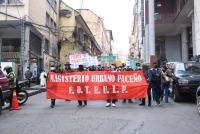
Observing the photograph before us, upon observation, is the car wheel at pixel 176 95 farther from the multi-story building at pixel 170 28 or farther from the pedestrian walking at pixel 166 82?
the multi-story building at pixel 170 28

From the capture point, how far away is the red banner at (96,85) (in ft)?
51.8

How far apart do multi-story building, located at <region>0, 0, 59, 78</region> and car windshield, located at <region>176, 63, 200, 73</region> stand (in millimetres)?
15569

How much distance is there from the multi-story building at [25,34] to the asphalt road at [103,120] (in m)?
17.6

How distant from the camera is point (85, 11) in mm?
87688

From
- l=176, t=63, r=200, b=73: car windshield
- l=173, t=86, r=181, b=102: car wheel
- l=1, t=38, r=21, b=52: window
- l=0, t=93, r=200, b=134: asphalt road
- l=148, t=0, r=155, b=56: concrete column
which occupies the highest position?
l=148, t=0, r=155, b=56: concrete column

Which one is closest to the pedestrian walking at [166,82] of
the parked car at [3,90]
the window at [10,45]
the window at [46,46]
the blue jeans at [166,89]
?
the blue jeans at [166,89]

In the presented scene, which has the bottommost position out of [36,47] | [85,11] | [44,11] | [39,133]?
[39,133]

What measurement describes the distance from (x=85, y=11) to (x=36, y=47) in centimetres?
5087

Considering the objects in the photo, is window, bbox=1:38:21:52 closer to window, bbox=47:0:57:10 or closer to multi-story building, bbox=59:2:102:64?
window, bbox=47:0:57:10

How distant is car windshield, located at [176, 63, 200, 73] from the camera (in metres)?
17.8

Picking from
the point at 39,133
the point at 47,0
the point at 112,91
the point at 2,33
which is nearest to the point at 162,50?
the point at 47,0

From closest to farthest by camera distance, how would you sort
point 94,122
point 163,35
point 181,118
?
point 94,122
point 181,118
point 163,35

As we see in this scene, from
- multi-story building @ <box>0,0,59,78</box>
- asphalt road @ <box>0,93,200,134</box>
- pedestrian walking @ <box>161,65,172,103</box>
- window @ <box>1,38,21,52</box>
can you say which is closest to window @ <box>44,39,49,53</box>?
multi-story building @ <box>0,0,59,78</box>

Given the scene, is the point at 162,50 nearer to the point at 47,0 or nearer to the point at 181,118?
the point at 47,0
